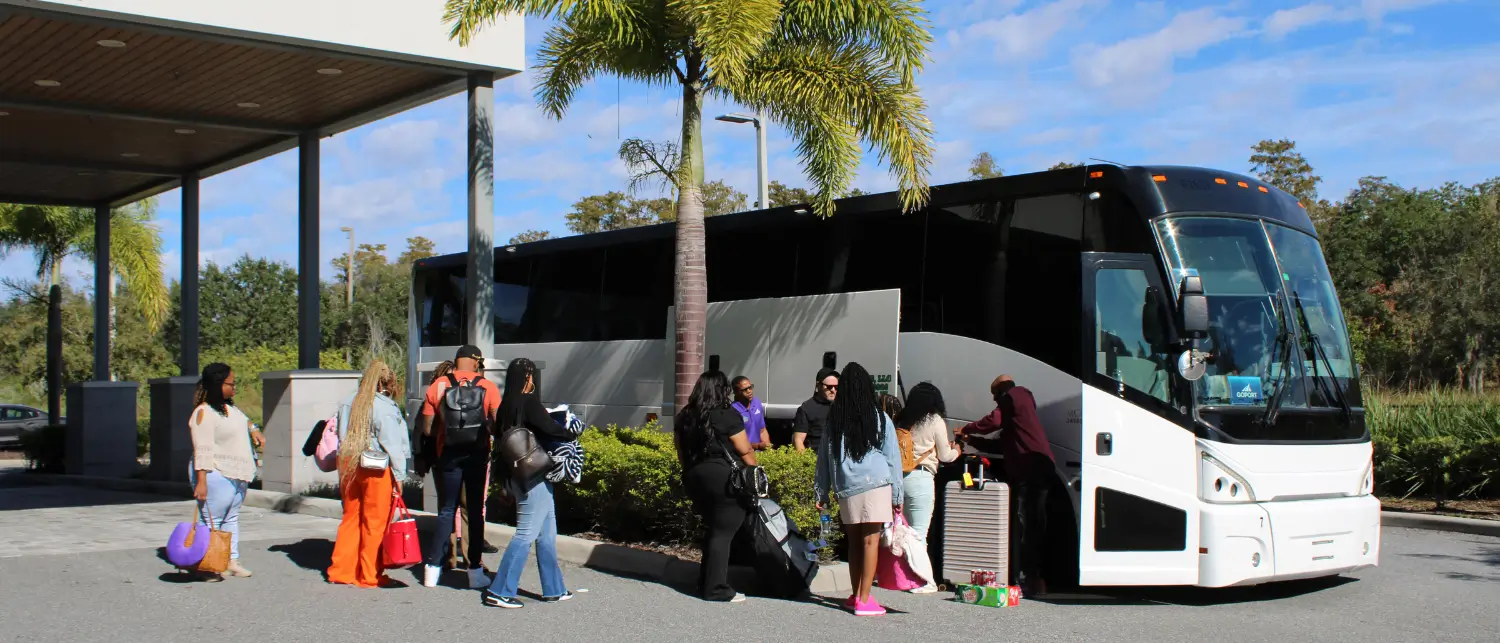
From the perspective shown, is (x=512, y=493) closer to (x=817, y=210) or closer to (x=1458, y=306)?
(x=817, y=210)

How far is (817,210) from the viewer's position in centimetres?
1243

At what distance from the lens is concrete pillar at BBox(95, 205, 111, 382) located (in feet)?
73.6

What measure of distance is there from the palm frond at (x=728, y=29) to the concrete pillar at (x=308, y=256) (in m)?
7.47

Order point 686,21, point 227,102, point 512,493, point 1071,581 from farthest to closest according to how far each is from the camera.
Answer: point 227,102, point 686,21, point 1071,581, point 512,493

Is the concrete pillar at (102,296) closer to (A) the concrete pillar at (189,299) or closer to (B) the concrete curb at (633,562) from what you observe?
(A) the concrete pillar at (189,299)

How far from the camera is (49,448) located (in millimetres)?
21734

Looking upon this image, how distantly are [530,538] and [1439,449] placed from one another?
11.3 metres

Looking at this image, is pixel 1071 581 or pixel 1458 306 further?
pixel 1458 306

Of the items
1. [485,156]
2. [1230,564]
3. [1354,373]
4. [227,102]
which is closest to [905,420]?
[1230,564]

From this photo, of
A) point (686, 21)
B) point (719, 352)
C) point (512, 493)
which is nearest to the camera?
point (512, 493)

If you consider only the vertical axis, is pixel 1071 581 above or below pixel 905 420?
below

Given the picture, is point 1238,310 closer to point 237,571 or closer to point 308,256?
point 237,571

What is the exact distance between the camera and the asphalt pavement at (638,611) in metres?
7.62

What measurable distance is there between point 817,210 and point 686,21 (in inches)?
89.4
